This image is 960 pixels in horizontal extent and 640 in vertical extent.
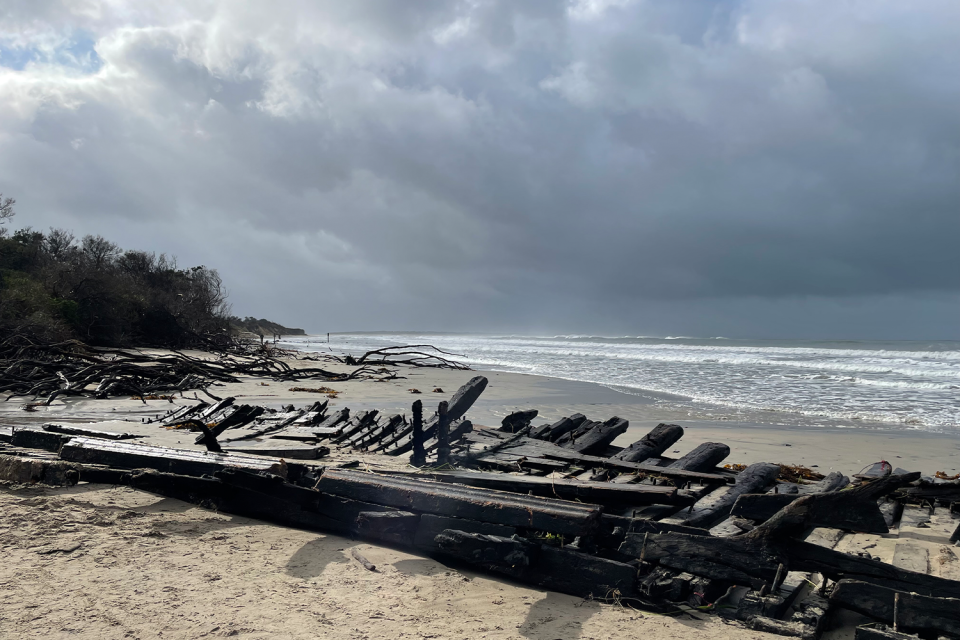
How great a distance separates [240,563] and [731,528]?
3457mm

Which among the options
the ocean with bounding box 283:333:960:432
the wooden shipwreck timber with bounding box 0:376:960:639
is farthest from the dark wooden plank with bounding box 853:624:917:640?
the ocean with bounding box 283:333:960:432

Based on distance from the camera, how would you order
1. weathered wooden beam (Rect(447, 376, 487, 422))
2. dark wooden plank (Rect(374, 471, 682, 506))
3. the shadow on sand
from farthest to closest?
weathered wooden beam (Rect(447, 376, 487, 422)) → dark wooden plank (Rect(374, 471, 682, 506)) → the shadow on sand

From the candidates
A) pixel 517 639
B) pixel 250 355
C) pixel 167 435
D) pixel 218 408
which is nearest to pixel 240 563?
pixel 517 639

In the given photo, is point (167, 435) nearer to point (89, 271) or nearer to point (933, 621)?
point (933, 621)

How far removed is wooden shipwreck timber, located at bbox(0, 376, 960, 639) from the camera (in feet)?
9.98

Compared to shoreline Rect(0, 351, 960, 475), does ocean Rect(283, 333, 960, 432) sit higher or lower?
higher

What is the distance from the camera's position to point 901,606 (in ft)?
9.22

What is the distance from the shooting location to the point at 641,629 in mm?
3199

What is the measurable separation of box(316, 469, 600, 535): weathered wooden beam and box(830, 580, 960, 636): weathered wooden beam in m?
1.34

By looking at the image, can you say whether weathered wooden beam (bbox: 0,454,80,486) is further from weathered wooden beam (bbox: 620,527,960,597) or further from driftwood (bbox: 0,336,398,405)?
driftwood (bbox: 0,336,398,405)

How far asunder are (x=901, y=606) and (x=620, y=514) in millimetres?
1801

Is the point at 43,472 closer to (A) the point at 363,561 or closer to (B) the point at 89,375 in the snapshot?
(A) the point at 363,561

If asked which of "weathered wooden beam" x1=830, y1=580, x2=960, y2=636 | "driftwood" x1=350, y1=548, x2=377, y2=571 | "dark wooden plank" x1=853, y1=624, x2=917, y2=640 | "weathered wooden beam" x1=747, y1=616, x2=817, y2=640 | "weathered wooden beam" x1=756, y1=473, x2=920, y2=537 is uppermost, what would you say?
"weathered wooden beam" x1=756, y1=473, x2=920, y2=537

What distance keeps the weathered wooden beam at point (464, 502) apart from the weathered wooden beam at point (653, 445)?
2.66m
